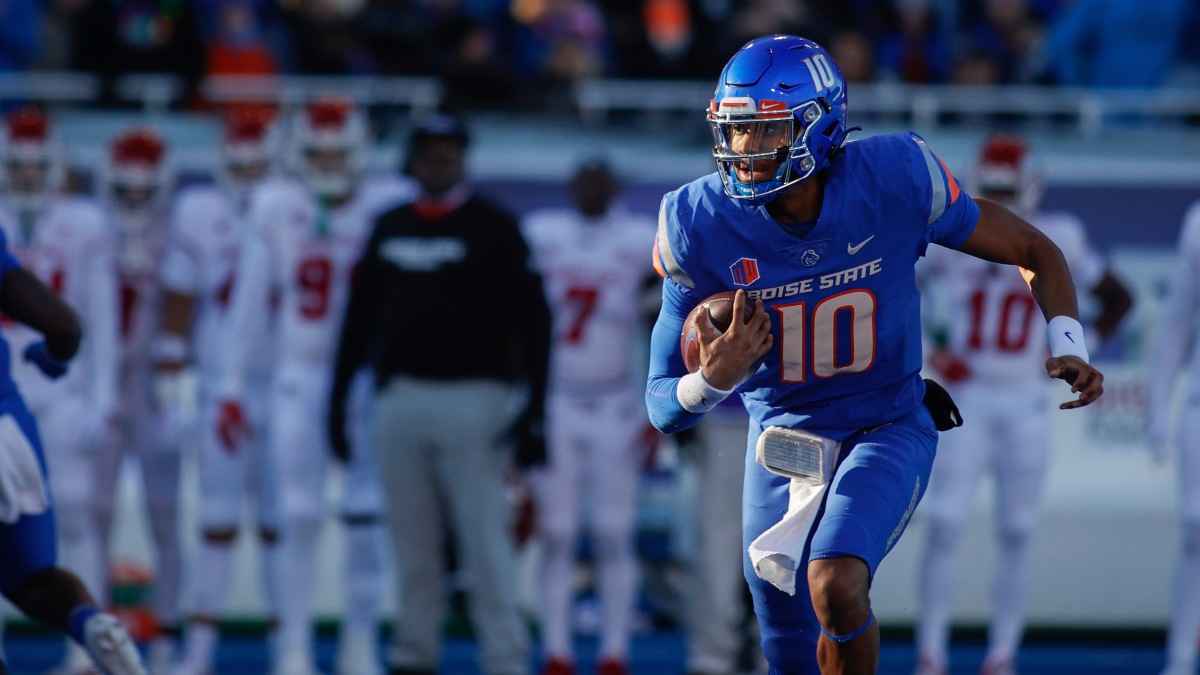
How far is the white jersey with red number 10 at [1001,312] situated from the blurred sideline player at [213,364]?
2979 mm

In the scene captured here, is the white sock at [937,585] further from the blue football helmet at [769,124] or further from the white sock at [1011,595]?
the blue football helmet at [769,124]

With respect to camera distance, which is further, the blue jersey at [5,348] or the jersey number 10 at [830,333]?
the blue jersey at [5,348]

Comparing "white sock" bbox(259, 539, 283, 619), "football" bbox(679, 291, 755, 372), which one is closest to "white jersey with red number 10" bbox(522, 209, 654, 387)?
"white sock" bbox(259, 539, 283, 619)

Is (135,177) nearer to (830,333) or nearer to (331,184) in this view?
(331,184)

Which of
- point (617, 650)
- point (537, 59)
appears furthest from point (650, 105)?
point (617, 650)

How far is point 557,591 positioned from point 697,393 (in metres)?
3.22

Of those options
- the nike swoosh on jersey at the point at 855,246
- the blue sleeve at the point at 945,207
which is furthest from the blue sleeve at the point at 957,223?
the nike swoosh on jersey at the point at 855,246

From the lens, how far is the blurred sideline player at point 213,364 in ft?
23.2

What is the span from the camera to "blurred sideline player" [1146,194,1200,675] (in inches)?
257

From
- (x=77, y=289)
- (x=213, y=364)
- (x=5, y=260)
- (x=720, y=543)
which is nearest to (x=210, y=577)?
(x=213, y=364)

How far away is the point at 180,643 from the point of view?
7.81 meters

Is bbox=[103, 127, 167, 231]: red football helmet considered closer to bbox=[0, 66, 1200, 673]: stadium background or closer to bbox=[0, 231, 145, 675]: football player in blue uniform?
bbox=[0, 66, 1200, 673]: stadium background

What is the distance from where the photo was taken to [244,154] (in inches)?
294

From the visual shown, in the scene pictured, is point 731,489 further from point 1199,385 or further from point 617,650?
point 1199,385
